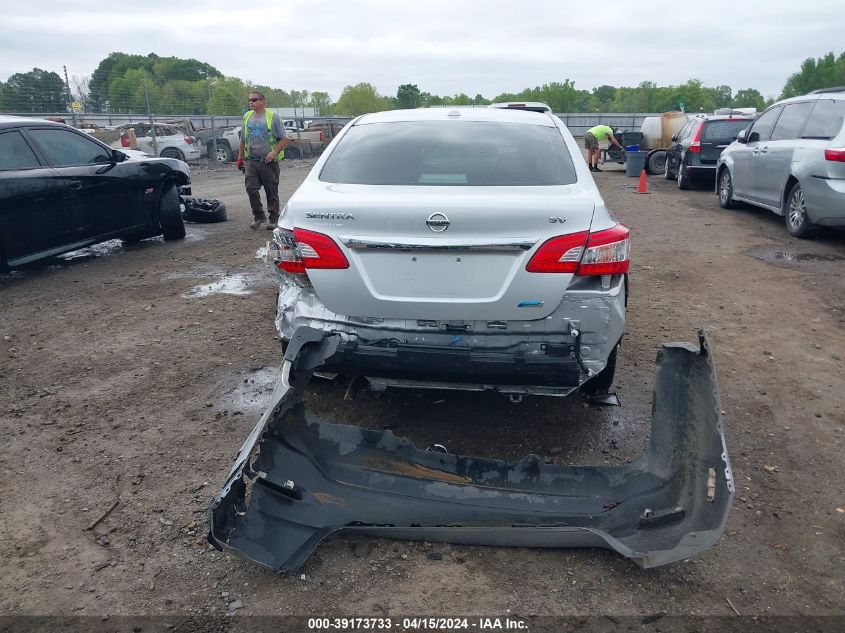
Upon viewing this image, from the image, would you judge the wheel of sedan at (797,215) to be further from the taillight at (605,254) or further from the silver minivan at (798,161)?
the taillight at (605,254)

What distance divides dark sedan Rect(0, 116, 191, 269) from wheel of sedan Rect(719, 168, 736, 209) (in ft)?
28.0

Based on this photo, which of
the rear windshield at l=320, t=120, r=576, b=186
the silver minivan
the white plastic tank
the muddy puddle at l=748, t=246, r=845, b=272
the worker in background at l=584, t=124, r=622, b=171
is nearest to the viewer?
the rear windshield at l=320, t=120, r=576, b=186

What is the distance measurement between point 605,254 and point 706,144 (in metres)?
12.3

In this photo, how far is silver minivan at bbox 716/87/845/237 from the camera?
727 centimetres

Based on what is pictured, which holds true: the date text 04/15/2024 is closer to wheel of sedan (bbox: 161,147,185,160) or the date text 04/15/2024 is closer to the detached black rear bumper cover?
the detached black rear bumper cover

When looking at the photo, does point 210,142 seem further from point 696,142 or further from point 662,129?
point 696,142

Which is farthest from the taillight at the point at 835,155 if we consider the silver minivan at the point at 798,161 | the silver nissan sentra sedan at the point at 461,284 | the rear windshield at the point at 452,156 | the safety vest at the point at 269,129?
the safety vest at the point at 269,129

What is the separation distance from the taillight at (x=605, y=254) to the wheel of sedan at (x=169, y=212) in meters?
6.77

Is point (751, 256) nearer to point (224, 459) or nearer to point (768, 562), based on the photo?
point (768, 562)

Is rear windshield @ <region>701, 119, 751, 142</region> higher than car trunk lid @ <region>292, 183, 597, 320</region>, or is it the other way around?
rear windshield @ <region>701, 119, 751, 142</region>

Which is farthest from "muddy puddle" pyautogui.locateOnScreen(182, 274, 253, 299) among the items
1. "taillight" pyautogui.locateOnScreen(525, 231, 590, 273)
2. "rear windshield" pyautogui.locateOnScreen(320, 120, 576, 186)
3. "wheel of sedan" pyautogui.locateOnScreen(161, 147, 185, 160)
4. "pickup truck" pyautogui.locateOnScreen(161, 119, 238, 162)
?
"pickup truck" pyautogui.locateOnScreen(161, 119, 238, 162)

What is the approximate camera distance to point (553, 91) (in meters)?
85.9

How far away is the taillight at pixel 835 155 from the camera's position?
7062 mm

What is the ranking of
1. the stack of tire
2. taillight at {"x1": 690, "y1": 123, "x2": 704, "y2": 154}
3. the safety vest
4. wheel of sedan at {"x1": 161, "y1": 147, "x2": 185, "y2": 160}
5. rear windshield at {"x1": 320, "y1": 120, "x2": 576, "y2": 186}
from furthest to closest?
wheel of sedan at {"x1": 161, "y1": 147, "x2": 185, "y2": 160} < taillight at {"x1": 690, "y1": 123, "x2": 704, "y2": 154} < the stack of tire < the safety vest < rear windshield at {"x1": 320, "y1": 120, "x2": 576, "y2": 186}
